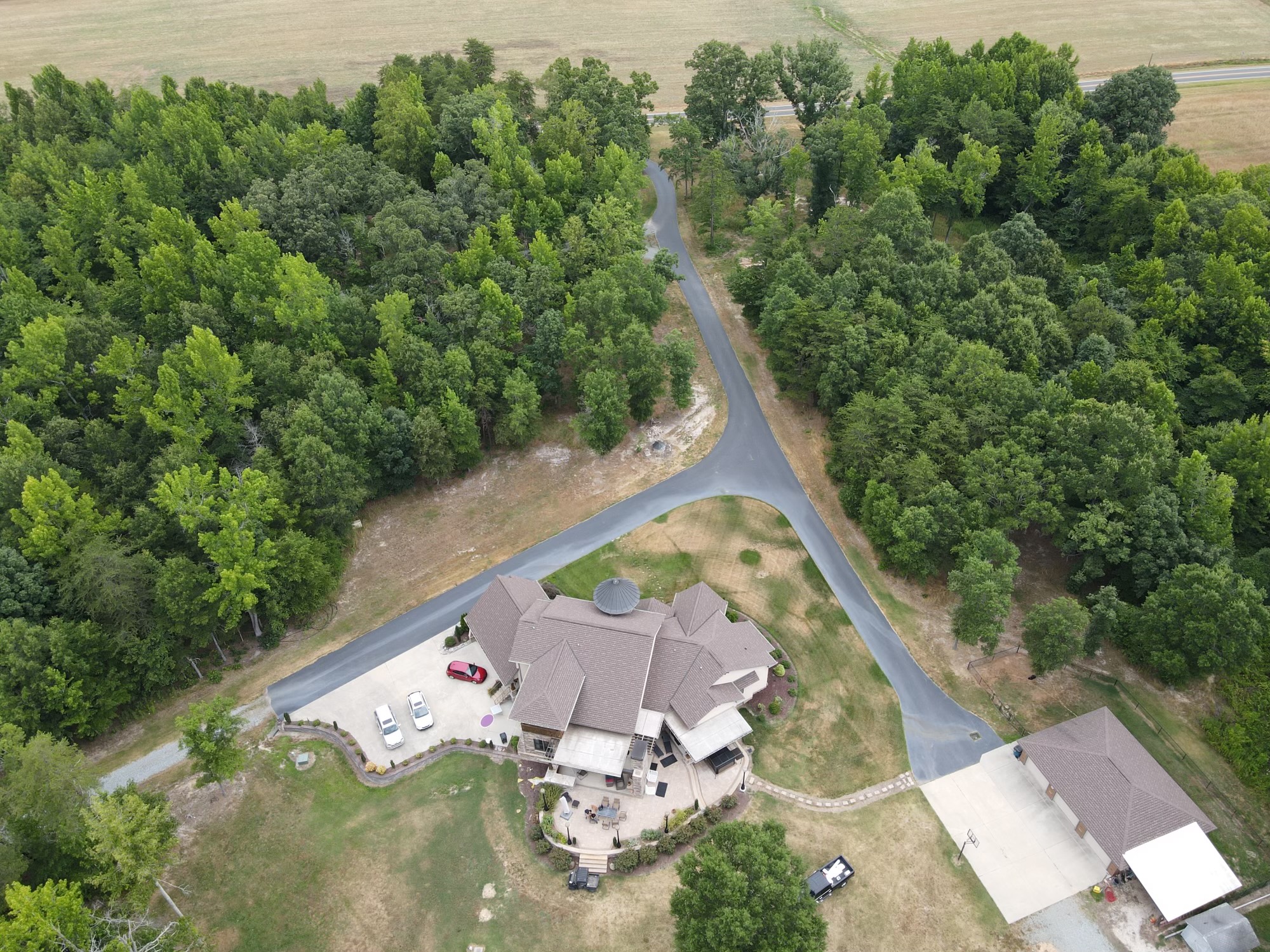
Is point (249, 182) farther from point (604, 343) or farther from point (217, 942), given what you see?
point (217, 942)

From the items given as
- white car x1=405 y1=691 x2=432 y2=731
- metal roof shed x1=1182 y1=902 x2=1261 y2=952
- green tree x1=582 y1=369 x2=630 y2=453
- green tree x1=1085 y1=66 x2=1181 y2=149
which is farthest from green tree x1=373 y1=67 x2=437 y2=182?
metal roof shed x1=1182 y1=902 x2=1261 y2=952

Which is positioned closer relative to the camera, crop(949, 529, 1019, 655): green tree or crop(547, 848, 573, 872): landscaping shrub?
crop(547, 848, 573, 872): landscaping shrub

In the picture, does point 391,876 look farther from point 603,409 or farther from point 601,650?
point 603,409

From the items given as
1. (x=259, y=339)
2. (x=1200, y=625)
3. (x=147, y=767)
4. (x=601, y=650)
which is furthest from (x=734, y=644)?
(x=259, y=339)

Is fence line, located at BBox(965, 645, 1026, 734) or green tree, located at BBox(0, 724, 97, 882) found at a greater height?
green tree, located at BBox(0, 724, 97, 882)

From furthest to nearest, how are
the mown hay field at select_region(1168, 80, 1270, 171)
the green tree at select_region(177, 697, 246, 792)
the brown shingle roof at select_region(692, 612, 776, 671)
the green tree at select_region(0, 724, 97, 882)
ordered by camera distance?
1. the mown hay field at select_region(1168, 80, 1270, 171)
2. the brown shingle roof at select_region(692, 612, 776, 671)
3. the green tree at select_region(177, 697, 246, 792)
4. the green tree at select_region(0, 724, 97, 882)

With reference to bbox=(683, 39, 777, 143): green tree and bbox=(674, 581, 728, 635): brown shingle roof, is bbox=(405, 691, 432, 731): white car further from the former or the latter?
bbox=(683, 39, 777, 143): green tree

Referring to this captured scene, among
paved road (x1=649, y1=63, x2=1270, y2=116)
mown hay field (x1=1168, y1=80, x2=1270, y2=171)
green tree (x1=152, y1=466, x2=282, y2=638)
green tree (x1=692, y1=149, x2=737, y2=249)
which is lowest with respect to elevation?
green tree (x1=152, y1=466, x2=282, y2=638)
